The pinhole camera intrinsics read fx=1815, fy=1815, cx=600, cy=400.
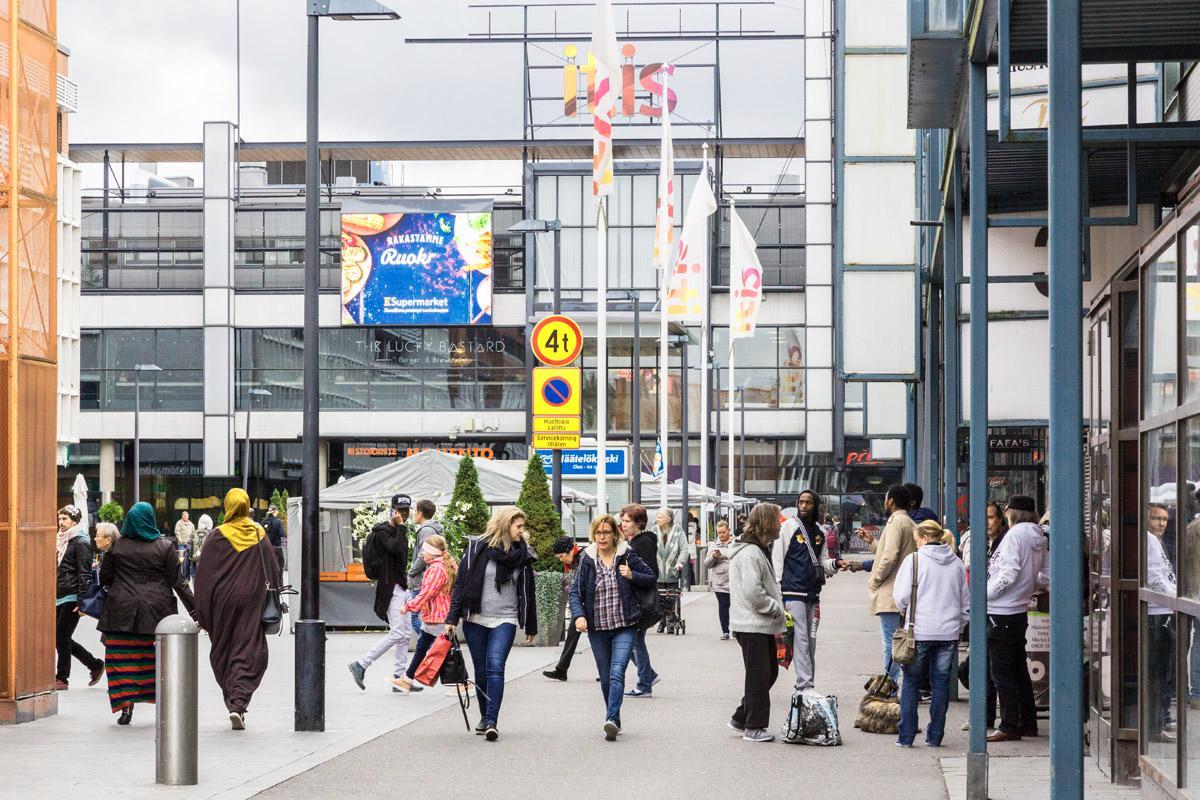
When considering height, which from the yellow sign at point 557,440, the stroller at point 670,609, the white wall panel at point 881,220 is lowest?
the stroller at point 670,609

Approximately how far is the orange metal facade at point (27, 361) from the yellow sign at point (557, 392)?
10.0 m

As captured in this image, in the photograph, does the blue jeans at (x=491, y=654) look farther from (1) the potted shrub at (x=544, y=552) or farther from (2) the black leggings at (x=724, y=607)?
(2) the black leggings at (x=724, y=607)

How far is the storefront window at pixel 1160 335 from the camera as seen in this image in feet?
27.3

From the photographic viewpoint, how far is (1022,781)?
11.1m

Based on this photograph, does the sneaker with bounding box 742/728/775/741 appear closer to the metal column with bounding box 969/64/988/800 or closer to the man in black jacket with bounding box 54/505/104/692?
the metal column with bounding box 969/64/988/800

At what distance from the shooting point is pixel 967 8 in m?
11.3

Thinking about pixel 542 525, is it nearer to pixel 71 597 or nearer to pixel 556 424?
pixel 556 424

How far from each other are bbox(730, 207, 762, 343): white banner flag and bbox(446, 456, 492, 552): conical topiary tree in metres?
17.8

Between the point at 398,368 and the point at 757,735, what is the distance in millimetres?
58805

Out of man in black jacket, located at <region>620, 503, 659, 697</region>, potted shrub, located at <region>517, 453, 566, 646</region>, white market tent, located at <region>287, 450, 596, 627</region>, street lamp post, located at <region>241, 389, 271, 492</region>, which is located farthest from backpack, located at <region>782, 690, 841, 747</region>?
street lamp post, located at <region>241, 389, 271, 492</region>

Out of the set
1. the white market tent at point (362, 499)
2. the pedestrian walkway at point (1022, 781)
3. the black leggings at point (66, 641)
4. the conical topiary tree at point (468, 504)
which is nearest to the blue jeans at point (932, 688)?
the pedestrian walkway at point (1022, 781)

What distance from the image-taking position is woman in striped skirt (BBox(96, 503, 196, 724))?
1402 cm

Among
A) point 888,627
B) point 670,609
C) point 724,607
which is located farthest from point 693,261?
point 888,627

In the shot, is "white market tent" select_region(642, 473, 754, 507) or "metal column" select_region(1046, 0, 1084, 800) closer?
"metal column" select_region(1046, 0, 1084, 800)
